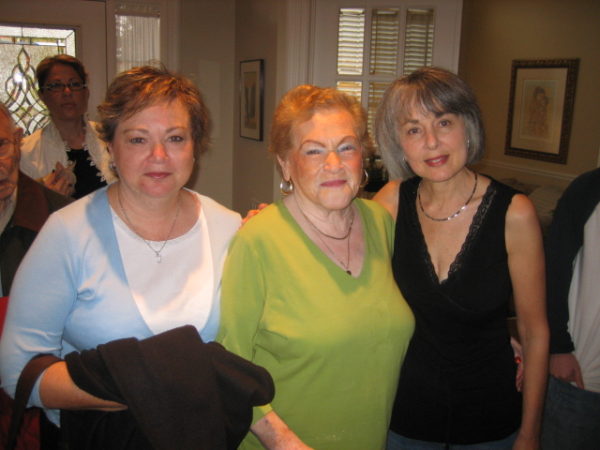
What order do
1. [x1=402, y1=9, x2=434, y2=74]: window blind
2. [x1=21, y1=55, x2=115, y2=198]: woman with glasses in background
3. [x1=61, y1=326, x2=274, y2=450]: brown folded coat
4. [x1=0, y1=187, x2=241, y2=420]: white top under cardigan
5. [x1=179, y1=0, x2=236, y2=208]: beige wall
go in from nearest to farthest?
[x1=61, y1=326, x2=274, y2=450]: brown folded coat → [x1=0, y1=187, x2=241, y2=420]: white top under cardigan → [x1=21, y1=55, x2=115, y2=198]: woman with glasses in background → [x1=402, y1=9, x2=434, y2=74]: window blind → [x1=179, y1=0, x2=236, y2=208]: beige wall

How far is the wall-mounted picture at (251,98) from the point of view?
3568 millimetres

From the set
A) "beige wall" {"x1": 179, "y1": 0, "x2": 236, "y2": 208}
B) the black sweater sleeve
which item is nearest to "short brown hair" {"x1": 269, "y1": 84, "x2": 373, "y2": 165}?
the black sweater sleeve

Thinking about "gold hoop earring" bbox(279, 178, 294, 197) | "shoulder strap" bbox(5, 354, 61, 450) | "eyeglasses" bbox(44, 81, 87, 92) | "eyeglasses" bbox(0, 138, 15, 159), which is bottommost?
"shoulder strap" bbox(5, 354, 61, 450)

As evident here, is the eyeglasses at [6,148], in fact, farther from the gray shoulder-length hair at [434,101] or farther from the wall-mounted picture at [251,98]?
the wall-mounted picture at [251,98]

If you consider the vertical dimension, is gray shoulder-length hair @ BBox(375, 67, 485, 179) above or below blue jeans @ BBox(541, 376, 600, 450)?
above

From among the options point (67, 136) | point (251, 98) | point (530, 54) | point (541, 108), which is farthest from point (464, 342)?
point (530, 54)

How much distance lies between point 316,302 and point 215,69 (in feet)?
10.4

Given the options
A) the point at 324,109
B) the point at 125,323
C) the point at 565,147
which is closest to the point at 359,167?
the point at 324,109

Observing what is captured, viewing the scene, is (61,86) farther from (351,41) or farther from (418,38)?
(418,38)

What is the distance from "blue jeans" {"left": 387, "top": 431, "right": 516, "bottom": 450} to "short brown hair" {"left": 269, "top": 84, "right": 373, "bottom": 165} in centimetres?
84

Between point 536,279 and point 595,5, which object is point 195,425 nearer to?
point 536,279

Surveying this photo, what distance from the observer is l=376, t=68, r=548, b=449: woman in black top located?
137 cm

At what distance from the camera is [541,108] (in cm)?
583

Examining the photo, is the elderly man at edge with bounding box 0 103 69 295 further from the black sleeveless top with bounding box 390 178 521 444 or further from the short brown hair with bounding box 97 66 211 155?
the black sleeveless top with bounding box 390 178 521 444
